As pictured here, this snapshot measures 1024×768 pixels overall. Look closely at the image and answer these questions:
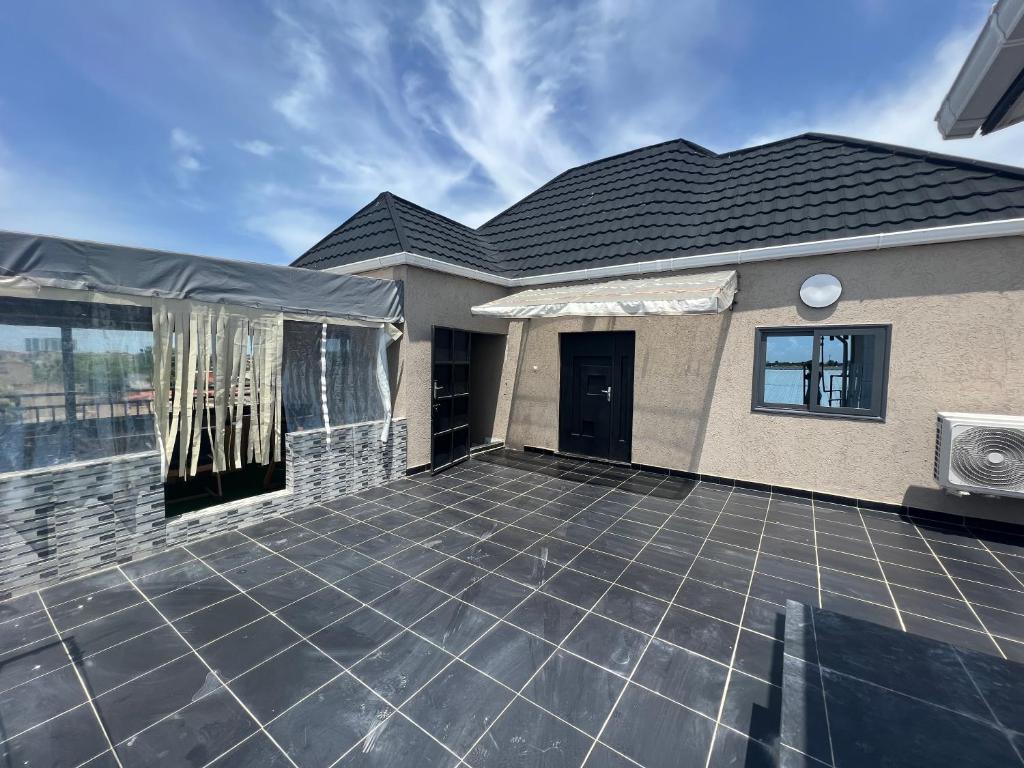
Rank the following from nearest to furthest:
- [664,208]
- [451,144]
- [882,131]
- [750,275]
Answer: [750,275] → [882,131] → [664,208] → [451,144]

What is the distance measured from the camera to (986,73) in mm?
2211

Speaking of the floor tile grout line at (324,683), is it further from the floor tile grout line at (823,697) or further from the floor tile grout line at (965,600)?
the floor tile grout line at (965,600)

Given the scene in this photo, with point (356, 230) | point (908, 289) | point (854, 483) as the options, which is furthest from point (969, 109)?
point (356, 230)

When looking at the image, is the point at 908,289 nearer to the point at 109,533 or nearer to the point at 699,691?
the point at 699,691

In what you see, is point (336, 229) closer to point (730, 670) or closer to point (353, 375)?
point (353, 375)

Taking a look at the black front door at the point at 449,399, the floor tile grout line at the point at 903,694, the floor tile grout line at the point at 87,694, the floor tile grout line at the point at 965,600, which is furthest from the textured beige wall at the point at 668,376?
the floor tile grout line at the point at 87,694

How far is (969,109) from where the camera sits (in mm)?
2471

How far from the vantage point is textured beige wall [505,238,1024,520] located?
660 centimetres

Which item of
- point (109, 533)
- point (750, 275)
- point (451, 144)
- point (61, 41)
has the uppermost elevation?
point (451, 144)

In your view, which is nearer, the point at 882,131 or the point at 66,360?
the point at 66,360

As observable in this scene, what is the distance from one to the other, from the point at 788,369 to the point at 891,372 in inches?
60.8

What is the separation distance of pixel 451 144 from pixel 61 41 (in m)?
8.18

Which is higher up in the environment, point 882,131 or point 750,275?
point 882,131

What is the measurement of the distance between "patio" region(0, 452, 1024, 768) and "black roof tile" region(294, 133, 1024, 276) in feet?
18.7
